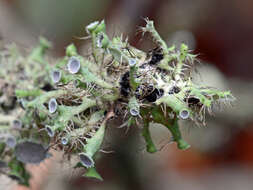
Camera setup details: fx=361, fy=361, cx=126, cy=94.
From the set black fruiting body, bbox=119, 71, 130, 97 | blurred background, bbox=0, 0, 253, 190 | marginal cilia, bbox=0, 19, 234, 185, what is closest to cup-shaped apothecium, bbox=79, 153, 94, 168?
marginal cilia, bbox=0, 19, 234, 185

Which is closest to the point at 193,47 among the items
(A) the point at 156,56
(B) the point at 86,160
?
(A) the point at 156,56

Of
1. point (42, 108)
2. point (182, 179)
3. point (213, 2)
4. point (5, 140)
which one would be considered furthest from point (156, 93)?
point (213, 2)

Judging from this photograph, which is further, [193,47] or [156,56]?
[193,47]

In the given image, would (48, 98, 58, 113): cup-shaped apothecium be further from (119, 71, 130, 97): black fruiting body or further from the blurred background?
the blurred background

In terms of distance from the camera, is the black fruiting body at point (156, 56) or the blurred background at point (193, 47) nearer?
the black fruiting body at point (156, 56)

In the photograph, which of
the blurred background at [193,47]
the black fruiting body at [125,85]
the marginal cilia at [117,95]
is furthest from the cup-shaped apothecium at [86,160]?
the blurred background at [193,47]

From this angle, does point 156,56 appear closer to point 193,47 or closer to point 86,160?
point 86,160

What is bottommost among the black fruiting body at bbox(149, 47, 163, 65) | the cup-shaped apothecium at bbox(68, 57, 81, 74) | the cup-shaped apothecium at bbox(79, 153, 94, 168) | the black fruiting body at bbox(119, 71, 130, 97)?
the cup-shaped apothecium at bbox(79, 153, 94, 168)

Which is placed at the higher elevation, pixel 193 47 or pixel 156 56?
pixel 193 47

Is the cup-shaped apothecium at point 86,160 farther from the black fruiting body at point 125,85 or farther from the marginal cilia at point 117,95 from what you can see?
the black fruiting body at point 125,85

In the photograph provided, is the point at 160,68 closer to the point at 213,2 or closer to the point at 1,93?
the point at 1,93

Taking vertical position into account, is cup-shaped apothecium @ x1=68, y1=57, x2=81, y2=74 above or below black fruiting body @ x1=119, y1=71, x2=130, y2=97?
above
